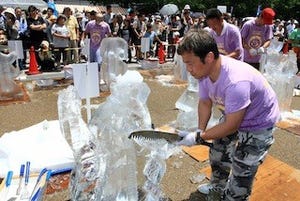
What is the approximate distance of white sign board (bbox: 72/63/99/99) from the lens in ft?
14.9

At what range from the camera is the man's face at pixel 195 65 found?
2.20 metres

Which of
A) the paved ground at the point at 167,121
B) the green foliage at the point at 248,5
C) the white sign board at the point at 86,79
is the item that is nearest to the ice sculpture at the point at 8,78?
the paved ground at the point at 167,121

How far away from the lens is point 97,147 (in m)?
→ 2.90

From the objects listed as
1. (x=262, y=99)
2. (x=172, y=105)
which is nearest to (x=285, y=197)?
(x=262, y=99)


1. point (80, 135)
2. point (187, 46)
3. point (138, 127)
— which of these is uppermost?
point (187, 46)

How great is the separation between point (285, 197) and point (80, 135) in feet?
7.20

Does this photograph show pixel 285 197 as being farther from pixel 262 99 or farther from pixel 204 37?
pixel 204 37

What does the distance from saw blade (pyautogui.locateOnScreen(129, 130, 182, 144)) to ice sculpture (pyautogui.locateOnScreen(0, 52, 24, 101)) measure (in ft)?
13.8

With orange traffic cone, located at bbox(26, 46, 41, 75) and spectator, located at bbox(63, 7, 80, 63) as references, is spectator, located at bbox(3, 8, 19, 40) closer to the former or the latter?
orange traffic cone, located at bbox(26, 46, 41, 75)

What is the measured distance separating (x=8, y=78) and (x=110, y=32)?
266cm

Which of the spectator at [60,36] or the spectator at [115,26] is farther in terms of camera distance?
the spectator at [115,26]

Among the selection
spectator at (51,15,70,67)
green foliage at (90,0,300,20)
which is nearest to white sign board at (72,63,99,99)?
spectator at (51,15,70,67)

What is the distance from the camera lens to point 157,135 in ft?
8.39

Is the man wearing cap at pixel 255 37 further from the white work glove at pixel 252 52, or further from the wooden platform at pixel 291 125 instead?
the wooden platform at pixel 291 125
